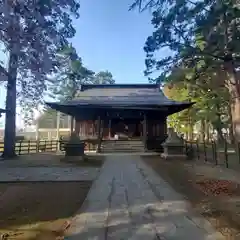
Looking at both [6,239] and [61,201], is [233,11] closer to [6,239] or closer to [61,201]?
[61,201]

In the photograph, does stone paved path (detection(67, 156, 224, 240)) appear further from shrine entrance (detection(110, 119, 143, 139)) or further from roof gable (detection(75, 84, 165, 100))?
roof gable (detection(75, 84, 165, 100))

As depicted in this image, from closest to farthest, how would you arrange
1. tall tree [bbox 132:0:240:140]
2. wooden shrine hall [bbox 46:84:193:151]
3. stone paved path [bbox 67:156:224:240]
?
1. stone paved path [bbox 67:156:224:240]
2. tall tree [bbox 132:0:240:140]
3. wooden shrine hall [bbox 46:84:193:151]

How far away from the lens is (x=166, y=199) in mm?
5824

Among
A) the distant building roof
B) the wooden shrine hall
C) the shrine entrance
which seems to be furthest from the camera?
the shrine entrance

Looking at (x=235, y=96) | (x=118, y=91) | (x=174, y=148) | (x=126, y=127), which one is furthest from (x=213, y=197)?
(x=118, y=91)

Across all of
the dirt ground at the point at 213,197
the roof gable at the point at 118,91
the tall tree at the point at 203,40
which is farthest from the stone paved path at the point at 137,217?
the roof gable at the point at 118,91

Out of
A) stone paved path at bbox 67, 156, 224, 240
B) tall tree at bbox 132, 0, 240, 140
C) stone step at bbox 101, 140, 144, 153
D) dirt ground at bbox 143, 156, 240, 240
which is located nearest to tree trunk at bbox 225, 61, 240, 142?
tall tree at bbox 132, 0, 240, 140

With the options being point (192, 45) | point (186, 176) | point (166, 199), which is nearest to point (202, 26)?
point (192, 45)

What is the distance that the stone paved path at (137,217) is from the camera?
3768 millimetres

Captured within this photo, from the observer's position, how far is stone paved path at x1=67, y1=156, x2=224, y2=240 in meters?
3.77

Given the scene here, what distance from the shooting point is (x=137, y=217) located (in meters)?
4.56

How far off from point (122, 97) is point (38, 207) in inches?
809

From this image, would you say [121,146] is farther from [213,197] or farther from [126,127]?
[213,197]

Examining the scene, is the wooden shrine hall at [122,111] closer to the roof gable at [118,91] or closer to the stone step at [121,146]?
the roof gable at [118,91]
